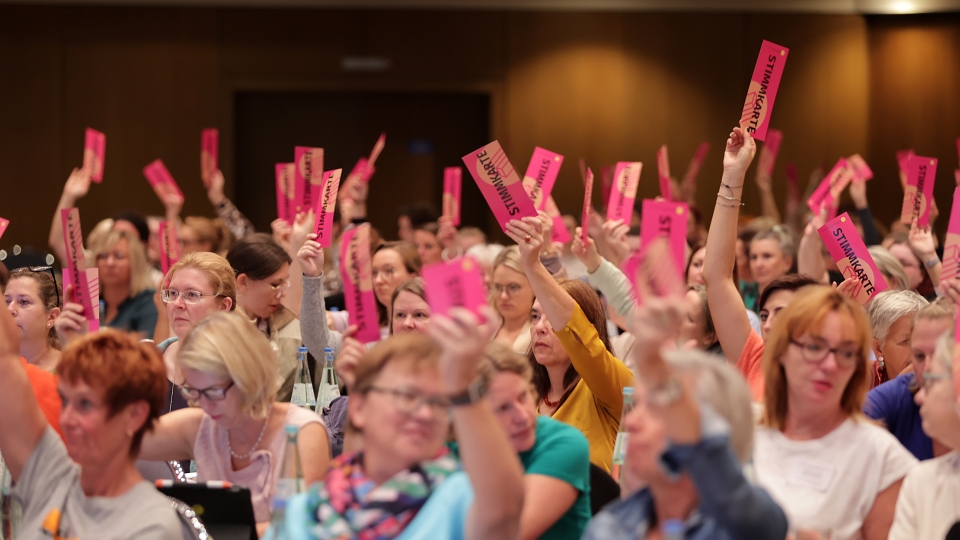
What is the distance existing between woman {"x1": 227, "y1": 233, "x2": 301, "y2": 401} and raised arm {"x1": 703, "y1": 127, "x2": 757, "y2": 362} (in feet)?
5.71

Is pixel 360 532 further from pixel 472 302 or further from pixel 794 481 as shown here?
pixel 794 481

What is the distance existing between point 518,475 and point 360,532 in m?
0.33

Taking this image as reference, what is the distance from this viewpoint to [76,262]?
131 inches

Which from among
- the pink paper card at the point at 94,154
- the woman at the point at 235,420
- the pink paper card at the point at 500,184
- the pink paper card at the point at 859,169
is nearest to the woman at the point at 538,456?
the woman at the point at 235,420

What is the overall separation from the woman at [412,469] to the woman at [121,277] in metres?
3.84

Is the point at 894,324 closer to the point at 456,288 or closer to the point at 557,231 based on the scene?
the point at 557,231

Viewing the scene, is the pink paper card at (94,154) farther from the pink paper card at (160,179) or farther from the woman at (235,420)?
the woman at (235,420)

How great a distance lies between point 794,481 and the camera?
93.5 inches

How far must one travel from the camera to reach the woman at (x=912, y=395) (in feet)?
9.34

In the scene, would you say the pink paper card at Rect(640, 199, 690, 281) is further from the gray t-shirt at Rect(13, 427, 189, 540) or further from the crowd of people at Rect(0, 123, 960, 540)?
the gray t-shirt at Rect(13, 427, 189, 540)

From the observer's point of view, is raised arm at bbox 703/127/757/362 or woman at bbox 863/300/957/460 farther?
raised arm at bbox 703/127/757/362

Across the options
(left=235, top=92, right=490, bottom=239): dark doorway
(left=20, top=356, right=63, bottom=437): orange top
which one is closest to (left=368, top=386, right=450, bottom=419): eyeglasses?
(left=20, top=356, right=63, bottom=437): orange top

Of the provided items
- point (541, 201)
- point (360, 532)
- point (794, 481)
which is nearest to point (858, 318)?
point (794, 481)

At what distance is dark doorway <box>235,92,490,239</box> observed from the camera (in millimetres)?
10406
